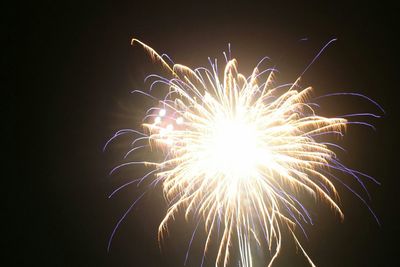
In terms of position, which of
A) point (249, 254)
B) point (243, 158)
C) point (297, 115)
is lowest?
point (249, 254)

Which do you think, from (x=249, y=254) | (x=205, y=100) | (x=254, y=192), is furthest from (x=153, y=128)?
(x=249, y=254)

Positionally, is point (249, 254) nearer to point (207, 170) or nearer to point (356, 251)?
point (207, 170)

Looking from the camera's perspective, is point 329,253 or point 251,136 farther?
point 329,253

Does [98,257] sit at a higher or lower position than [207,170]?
lower

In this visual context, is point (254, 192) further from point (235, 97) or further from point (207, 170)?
point (235, 97)

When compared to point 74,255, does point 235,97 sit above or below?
above

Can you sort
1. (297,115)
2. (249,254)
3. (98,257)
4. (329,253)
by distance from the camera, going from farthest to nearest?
(98,257), (329,253), (249,254), (297,115)

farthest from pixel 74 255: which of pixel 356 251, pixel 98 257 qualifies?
pixel 356 251

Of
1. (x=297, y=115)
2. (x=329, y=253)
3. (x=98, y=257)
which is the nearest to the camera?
(x=297, y=115)

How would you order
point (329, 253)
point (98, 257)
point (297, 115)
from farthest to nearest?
point (98, 257) < point (329, 253) < point (297, 115)
